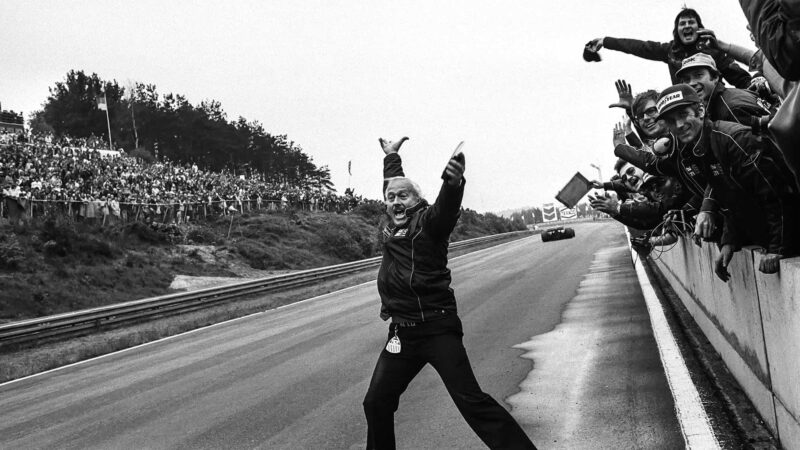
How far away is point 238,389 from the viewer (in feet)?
23.7

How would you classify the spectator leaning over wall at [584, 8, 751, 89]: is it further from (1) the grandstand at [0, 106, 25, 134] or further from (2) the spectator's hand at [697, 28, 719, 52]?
(1) the grandstand at [0, 106, 25, 134]

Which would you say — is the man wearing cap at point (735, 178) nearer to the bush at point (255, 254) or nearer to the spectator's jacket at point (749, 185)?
Result: the spectator's jacket at point (749, 185)

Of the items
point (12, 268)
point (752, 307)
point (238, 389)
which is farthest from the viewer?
point (12, 268)

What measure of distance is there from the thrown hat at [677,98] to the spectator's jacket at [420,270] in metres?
1.74

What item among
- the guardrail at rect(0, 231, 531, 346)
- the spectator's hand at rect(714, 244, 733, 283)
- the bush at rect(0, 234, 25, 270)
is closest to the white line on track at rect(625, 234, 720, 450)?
the spectator's hand at rect(714, 244, 733, 283)

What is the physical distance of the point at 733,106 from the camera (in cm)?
467

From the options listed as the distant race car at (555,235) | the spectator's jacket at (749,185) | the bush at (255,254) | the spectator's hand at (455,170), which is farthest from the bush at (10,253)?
the distant race car at (555,235)

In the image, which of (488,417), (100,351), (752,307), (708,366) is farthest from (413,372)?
(100,351)

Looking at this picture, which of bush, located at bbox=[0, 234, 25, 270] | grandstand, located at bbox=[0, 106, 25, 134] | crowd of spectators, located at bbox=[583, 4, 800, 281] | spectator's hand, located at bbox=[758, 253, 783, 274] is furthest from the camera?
grandstand, located at bbox=[0, 106, 25, 134]

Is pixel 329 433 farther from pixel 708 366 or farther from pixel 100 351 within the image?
pixel 100 351

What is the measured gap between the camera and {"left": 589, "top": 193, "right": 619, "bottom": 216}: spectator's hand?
7121 mm

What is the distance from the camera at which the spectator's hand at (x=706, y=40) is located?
20.6ft

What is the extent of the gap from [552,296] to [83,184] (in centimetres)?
2078

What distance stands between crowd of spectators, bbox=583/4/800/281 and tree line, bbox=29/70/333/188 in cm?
6645
